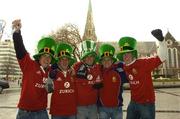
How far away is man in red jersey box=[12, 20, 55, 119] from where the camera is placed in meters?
5.06

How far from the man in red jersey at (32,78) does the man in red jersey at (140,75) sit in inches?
54.6

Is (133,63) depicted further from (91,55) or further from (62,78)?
(62,78)

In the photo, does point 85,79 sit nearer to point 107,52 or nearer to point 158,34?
point 107,52

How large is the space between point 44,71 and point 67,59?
1.42 ft

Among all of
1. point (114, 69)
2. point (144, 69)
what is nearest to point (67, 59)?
point (114, 69)

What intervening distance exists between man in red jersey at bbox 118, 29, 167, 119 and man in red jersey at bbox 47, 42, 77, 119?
3.28 ft

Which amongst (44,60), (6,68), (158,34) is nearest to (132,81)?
(158,34)

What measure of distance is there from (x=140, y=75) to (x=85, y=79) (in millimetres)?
888

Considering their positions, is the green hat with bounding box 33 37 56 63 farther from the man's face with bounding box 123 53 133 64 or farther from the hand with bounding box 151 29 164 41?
the hand with bounding box 151 29 164 41

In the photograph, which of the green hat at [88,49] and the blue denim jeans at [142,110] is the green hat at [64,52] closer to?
the green hat at [88,49]

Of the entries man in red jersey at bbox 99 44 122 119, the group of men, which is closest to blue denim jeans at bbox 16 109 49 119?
the group of men

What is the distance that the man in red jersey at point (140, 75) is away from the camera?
19.0 ft

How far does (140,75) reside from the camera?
5906 millimetres

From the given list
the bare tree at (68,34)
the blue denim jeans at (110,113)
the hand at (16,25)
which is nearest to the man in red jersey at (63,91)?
the blue denim jeans at (110,113)
